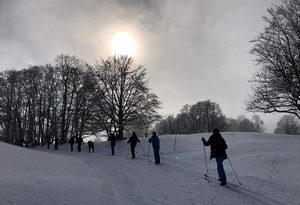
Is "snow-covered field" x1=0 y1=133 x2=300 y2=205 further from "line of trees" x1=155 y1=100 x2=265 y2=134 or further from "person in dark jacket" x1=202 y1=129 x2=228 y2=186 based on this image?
"line of trees" x1=155 y1=100 x2=265 y2=134

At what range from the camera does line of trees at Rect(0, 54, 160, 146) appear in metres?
47.0

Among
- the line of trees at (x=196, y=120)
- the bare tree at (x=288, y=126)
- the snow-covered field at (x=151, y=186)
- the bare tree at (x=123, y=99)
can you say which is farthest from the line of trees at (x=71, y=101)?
the bare tree at (x=288, y=126)

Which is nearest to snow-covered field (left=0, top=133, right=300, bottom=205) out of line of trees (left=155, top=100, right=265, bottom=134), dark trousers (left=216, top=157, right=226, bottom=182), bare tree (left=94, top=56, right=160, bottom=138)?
dark trousers (left=216, top=157, right=226, bottom=182)

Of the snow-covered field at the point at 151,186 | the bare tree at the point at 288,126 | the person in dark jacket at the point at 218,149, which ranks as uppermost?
the bare tree at the point at 288,126

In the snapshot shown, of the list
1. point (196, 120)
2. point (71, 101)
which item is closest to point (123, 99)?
point (71, 101)

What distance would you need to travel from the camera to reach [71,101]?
5656 cm

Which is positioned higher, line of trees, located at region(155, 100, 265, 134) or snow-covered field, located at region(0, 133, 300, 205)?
line of trees, located at region(155, 100, 265, 134)

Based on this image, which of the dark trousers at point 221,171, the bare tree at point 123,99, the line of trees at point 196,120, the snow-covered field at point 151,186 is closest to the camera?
the snow-covered field at point 151,186

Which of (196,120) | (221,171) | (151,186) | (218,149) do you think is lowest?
(151,186)

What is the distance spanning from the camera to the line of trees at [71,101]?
46969mm

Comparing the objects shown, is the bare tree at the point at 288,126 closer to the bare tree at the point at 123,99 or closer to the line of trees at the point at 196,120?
the line of trees at the point at 196,120

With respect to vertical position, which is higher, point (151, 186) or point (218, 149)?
point (218, 149)

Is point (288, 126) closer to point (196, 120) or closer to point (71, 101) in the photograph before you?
point (196, 120)

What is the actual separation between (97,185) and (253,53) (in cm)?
2587
